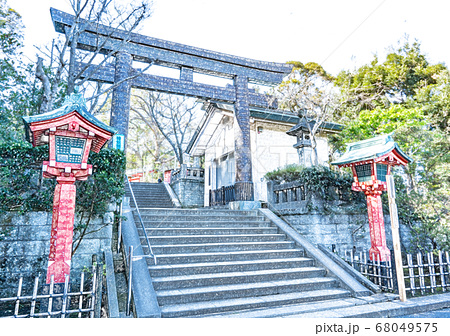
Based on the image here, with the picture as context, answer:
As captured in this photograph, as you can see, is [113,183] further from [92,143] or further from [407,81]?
[407,81]

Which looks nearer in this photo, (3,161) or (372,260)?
(3,161)

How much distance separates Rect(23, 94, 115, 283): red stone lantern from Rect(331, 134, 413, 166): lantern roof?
20.2 ft

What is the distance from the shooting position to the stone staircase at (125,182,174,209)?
1414 cm

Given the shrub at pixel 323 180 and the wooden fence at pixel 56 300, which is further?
the shrub at pixel 323 180

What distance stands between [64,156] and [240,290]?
3.99 metres

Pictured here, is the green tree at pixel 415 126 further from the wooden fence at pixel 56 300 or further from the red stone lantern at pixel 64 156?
the red stone lantern at pixel 64 156

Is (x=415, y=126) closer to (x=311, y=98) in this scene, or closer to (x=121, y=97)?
(x=311, y=98)

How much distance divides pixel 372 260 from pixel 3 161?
28.2 ft

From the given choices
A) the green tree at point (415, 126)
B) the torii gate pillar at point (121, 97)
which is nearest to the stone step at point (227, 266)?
the green tree at point (415, 126)

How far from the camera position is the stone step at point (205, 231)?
7023 mm

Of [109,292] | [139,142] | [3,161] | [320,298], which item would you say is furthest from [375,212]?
[139,142]

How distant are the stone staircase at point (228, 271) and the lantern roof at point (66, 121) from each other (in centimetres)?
286

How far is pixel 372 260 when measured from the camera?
20.8 feet

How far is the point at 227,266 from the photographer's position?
5.88 m
